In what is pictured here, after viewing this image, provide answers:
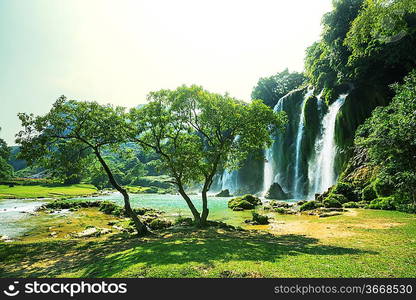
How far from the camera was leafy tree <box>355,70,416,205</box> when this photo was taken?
56.5ft

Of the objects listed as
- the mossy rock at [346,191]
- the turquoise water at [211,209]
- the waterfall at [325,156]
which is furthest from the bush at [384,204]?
the waterfall at [325,156]

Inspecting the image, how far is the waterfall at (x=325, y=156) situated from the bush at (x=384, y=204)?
58.3ft

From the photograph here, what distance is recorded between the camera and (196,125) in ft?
69.6

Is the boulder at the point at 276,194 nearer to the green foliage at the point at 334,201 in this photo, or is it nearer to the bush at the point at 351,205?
the green foliage at the point at 334,201

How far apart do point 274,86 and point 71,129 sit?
92965mm

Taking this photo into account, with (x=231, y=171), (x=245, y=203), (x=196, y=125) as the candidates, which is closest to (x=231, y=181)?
(x=245, y=203)

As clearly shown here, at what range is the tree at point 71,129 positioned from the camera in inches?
603

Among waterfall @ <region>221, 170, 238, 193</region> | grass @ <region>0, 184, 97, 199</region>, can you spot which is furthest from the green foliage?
grass @ <region>0, 184, 97, 199</region>

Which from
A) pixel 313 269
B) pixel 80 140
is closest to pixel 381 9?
pixel 313 269

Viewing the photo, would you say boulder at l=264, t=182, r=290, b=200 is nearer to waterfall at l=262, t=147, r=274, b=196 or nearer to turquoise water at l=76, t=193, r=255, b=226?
turquoise water at l=76, t=193, r=255, b=226

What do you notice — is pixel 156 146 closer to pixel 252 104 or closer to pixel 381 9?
pixel 252 104

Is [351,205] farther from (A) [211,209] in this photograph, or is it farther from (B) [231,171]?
(A) [211,209]

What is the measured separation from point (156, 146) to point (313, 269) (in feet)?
52.2

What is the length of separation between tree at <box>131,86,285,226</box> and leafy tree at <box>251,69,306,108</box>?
261 ft
